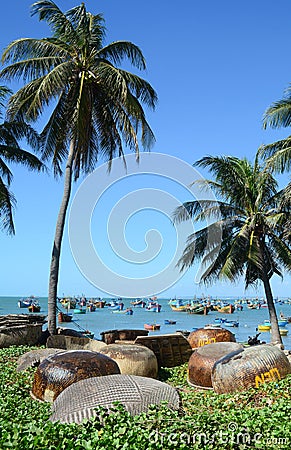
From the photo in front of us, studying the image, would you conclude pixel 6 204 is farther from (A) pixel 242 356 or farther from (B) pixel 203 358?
(A) pixel 242 356

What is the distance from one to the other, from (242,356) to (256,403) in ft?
5.47

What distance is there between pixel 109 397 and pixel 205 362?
5.48 m

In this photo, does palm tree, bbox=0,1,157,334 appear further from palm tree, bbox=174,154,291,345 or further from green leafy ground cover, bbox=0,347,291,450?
green leafy ground cover, bbox=0,347,291,450

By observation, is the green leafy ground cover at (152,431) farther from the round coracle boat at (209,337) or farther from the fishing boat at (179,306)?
the fishing boat at (179,306)

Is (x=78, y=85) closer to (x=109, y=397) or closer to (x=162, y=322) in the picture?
(x=109, y=397)

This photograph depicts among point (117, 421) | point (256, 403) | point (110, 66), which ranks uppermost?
point (110, 66)

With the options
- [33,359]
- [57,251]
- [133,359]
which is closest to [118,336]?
[57,251]

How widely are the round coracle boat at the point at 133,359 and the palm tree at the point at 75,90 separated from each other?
5656 mm

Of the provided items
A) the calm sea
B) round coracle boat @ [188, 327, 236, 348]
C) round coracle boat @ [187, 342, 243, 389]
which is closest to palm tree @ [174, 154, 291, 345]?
round coracle boat @ [188, 327, 236, 348]

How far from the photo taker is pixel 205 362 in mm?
11359

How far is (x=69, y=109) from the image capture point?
60.3 ft

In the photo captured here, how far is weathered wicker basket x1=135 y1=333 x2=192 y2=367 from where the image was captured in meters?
14.1

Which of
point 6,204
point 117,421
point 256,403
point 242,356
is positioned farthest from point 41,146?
point 117,421

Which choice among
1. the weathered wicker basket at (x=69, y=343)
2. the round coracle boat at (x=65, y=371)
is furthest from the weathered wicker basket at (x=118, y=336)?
the round coracle boat at (x=65, y=371)
